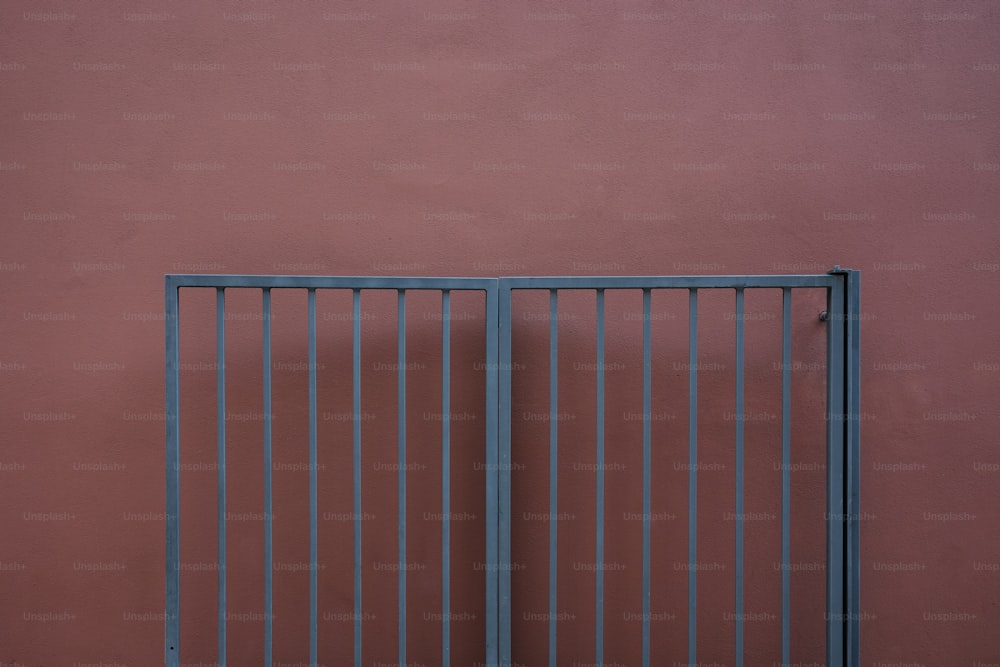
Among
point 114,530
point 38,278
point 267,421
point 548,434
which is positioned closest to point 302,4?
point 38,278

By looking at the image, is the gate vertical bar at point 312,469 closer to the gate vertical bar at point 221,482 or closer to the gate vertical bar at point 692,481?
the gate vertical bar at point 221,482

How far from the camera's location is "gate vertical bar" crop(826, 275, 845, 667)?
2.45m

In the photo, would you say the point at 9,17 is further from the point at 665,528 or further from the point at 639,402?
the point at 665,528

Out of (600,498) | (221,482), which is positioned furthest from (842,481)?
(221,482)

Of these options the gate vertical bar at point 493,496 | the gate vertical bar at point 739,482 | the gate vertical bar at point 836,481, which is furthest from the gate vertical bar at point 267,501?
the gate vertical bar at point 836,481

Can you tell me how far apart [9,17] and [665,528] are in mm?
3725

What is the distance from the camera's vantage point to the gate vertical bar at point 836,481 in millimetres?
2451

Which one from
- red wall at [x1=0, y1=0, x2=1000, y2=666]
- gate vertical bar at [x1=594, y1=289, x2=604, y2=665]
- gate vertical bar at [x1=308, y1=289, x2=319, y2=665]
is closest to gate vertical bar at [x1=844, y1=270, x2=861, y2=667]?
red wall at [x1=0, y1=0, x2=1000, y2=666]

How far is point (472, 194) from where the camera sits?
9.58 feet

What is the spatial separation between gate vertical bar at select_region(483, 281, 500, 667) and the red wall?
498 mm

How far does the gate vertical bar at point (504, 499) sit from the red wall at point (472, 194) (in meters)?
0.47

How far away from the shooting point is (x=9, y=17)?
2.95 m

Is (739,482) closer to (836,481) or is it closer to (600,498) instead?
(836,481)

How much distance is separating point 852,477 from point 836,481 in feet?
0.19
